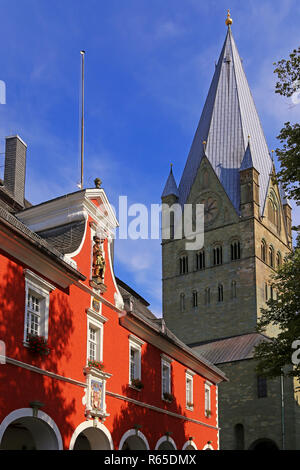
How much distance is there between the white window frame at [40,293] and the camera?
59.6 ft

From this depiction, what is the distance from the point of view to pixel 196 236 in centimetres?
7894

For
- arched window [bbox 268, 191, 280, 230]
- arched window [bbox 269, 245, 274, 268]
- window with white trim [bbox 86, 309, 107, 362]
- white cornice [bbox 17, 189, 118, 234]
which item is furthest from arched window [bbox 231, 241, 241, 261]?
window with white trim [bbox 86, 309, 107, 362]

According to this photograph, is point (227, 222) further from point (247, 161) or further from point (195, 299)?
point (195, 299)

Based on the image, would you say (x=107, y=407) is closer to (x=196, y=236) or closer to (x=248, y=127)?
(x=196, y=236)

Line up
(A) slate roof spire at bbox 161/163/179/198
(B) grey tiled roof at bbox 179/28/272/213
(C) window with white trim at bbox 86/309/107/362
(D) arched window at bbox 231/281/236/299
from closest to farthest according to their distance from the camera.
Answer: (C) window with white trim at bbox 86/309/107/362
(D) arched window at bbox 231/281/236/299
(B) grey tiled roof at bbox 179/28/272/213
(A) slate roof spire at bbox 161/163/179/198

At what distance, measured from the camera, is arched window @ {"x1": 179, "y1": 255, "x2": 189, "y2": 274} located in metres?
77.6

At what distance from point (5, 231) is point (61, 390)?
501 cm

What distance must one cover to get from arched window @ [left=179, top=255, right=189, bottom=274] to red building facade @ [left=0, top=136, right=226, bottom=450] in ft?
154

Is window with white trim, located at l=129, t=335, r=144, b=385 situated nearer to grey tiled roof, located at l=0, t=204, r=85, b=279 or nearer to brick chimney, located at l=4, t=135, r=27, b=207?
grey tiled roof, located at l=0, t=204, r=85, b=279

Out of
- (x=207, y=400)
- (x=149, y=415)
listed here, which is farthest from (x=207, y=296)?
(x=149, y=415)

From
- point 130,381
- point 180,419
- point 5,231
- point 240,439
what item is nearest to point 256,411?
point 240,439

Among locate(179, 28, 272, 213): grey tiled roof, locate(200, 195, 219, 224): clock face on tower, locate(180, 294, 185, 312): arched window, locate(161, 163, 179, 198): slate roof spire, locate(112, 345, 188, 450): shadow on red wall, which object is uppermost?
locate(179, 28, 272, 213): grey tiled roof

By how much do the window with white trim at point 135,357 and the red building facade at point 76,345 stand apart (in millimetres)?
38

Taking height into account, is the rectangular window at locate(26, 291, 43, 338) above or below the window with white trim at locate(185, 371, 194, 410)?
above
